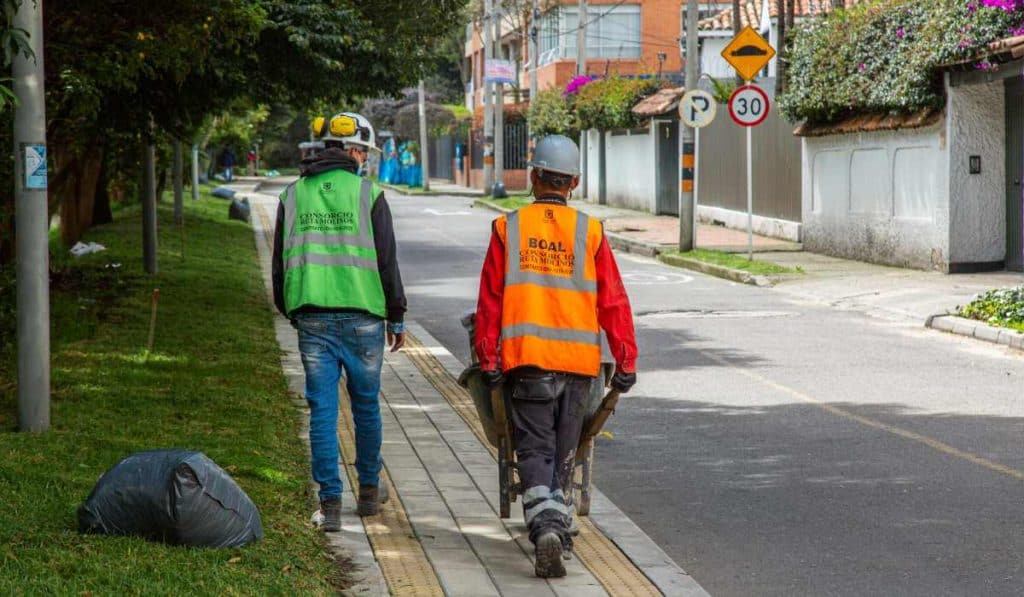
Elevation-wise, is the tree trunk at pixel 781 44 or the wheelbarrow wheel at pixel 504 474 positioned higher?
the tree trunk at pixel 781 44

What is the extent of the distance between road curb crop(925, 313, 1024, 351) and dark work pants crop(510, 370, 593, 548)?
344 inches

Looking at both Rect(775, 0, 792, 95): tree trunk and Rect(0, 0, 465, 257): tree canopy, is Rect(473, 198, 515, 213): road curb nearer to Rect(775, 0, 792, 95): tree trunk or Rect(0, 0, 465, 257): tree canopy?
Rect(775, 0, 792, 95): tree trunk

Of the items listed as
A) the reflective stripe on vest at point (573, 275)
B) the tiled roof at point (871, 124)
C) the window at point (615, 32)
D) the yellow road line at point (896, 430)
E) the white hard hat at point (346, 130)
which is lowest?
the yellow road line at point (896, 430)

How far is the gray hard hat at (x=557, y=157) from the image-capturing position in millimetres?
6289

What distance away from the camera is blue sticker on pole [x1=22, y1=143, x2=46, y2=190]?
859cm

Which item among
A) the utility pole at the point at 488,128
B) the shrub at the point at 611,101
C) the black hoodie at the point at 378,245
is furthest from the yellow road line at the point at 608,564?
the utility pole at the point at 488,128

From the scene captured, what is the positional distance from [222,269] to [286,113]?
21817 mm

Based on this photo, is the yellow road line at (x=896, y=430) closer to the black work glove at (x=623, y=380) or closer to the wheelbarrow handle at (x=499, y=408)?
the black work glove at (x=623, y=380)

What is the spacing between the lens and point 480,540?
6.68 m

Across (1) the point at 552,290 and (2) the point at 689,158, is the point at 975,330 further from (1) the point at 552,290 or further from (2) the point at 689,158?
(2) the point at 689,158

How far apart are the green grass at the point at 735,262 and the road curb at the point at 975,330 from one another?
5860 mm

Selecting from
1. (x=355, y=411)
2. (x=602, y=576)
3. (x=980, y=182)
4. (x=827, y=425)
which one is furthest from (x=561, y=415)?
(x=980, y=182)

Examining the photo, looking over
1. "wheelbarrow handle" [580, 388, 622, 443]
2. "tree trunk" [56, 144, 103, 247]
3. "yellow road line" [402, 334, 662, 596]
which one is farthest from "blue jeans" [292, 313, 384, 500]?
"tree trunk" [56, 144, 103, 247]

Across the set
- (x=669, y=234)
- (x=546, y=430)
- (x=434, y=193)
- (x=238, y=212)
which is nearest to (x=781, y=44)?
(x=669, y=234)
